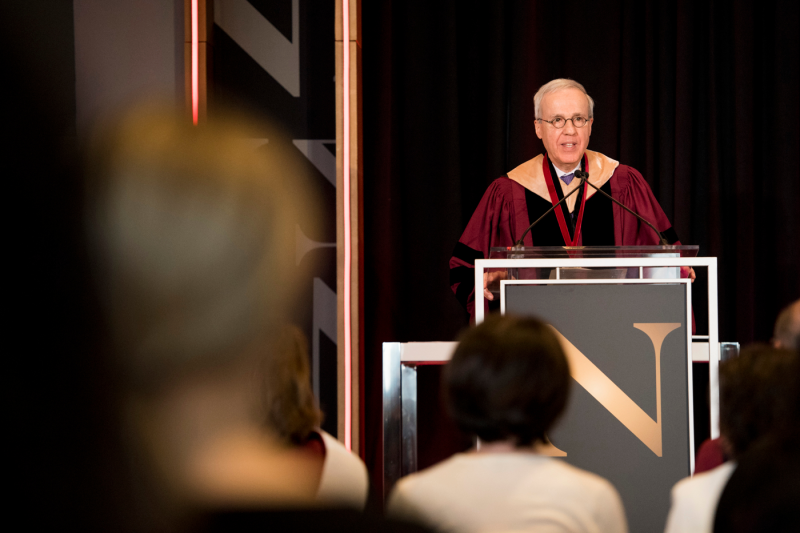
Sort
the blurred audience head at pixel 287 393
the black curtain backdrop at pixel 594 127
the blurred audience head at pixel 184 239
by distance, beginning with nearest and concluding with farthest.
Answer: the blurred audience head at pixel 287 393
the blurred audience head at pixel 184 239
the black curtain backdrop at pixel 594 127

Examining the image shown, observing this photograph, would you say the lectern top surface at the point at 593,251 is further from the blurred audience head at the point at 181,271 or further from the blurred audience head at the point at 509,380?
the blurred audience head at the point at 181,271

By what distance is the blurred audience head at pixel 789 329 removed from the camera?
4.67 ft

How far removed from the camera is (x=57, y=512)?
2037 mm

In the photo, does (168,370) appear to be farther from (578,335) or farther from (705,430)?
(705,430)

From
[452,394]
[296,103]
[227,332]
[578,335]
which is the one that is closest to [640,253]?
[578,335]

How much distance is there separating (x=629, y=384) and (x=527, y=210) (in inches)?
43.6

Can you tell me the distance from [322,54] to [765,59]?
84.0 inches

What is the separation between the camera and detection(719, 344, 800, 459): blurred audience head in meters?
1.04

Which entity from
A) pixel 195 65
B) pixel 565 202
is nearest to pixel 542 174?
pixel 565 202

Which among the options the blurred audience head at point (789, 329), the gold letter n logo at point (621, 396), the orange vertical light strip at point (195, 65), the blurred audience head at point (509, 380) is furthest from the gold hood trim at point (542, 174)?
the blurred audience head at point (509, 380)

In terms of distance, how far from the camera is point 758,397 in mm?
1068

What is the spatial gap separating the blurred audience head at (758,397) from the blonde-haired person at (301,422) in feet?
1.83

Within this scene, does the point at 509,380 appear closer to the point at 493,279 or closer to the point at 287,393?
the point at 287,393

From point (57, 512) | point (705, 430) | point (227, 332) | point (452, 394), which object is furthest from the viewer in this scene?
point (705, 430)
